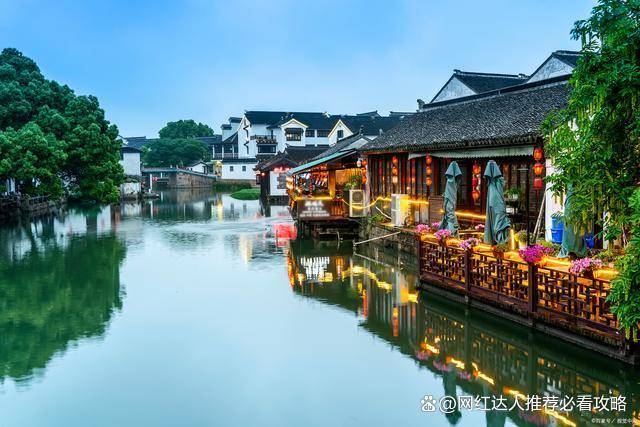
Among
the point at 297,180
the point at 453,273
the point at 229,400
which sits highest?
the point at 297,180

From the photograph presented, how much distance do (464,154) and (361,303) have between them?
663 cm

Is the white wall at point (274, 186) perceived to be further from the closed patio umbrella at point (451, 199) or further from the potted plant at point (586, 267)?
the potted plant at point (586, 267)

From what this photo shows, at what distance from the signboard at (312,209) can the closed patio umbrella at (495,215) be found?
12.0m

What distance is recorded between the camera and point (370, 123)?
240ft

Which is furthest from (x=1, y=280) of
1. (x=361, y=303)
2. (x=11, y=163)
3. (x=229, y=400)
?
(x=11, y=163)

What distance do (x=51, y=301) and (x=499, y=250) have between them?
1050 centimetres

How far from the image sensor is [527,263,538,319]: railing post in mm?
10594

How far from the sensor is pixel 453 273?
44.1 ft

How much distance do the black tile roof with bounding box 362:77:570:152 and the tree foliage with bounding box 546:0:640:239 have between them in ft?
19.8

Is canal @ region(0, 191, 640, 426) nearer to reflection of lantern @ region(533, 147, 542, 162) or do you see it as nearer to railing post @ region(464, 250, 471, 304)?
railing post @ region(464, 250, 471, 304)

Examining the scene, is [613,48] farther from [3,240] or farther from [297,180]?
[297,180]

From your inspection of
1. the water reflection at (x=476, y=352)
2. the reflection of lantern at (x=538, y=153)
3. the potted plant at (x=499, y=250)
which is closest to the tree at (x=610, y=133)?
the water reflection at (x=476, y=352)

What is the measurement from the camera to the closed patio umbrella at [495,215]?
1293 centimetres

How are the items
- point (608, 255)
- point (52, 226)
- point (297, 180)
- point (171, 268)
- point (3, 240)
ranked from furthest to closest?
point (297, 180) < point (52, 226) < point (3, 240) < point (171, 268) < point (608, 255)
